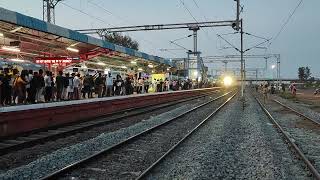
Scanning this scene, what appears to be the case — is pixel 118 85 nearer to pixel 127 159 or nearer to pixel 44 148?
pixel 44 148

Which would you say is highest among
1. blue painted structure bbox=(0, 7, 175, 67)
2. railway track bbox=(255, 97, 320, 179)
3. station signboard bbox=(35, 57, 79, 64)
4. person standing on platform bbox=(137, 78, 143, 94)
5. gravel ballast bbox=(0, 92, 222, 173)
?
blue painted structure bbox=(0, 7, 175, 67)

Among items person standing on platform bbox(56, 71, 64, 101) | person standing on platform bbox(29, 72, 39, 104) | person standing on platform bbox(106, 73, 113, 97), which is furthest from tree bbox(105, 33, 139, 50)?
person standing on platform bbox(29, 72, 39, 104)

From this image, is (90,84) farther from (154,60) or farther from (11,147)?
(154,60)

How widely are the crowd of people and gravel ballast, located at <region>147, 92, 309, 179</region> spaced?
7604 millimetres

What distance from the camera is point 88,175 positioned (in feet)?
31.3

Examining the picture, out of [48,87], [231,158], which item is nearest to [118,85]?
[48,87]

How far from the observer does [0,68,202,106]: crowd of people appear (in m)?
18.6

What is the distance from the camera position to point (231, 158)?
1181cm

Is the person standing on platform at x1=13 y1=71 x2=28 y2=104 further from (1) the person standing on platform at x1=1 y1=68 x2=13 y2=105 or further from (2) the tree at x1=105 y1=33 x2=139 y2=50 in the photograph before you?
(2) the tree at x1=105 y1=33 x2=139 y2=50

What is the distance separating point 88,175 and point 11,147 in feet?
13.0

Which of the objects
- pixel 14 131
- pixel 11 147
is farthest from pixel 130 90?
pixel 11 147

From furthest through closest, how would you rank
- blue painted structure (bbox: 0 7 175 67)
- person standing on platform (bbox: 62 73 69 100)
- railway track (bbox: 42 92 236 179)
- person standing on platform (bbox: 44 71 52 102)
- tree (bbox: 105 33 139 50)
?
tree (bbox: 105 33 139 50) < person standing on platform (bbox: 62 73 69 100) < person standing on platform (bbox: 44 71 52 102) < blue painted structure (bbox: 0 7 175 67) < railway track (bbox: 42 92 236 179)

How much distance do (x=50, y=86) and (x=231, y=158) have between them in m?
12.3

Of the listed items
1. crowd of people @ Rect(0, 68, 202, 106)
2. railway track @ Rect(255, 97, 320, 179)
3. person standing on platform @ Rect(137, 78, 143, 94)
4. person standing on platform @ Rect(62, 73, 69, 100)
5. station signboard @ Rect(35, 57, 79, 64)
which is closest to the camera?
railway track @ Rect(255, 97, 320, 179)
